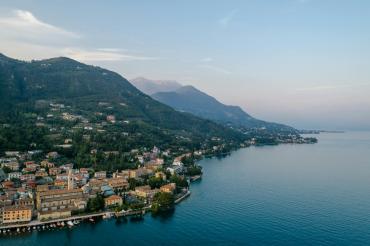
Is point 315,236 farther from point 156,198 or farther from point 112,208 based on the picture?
point 112,208

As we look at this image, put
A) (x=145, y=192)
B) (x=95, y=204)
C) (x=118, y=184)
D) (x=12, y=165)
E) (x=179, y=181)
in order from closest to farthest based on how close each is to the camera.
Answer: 1. (x=95, y=204)
2. (x=145, y=192)
3. (x=118, y=184)
4. (x=179, y=181)
5. (x=12, y=165)

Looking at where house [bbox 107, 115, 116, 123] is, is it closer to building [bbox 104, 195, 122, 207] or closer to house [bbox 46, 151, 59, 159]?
house [bbox 46, 151, 59, 159]

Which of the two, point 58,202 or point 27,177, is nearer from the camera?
point 58,202

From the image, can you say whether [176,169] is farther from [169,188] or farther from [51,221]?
[51,221]

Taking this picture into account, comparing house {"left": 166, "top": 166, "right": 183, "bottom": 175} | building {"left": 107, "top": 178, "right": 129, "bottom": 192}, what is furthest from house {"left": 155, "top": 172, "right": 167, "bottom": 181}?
house {"left": 166, "top": 166, "right": 183, "bottom": 175}

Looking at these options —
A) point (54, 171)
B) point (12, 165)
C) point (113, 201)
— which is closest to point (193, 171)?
point (54, 171)

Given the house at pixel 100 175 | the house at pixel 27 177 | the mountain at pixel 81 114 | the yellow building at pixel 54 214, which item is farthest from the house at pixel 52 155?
the yellow building at pixel 54 214
